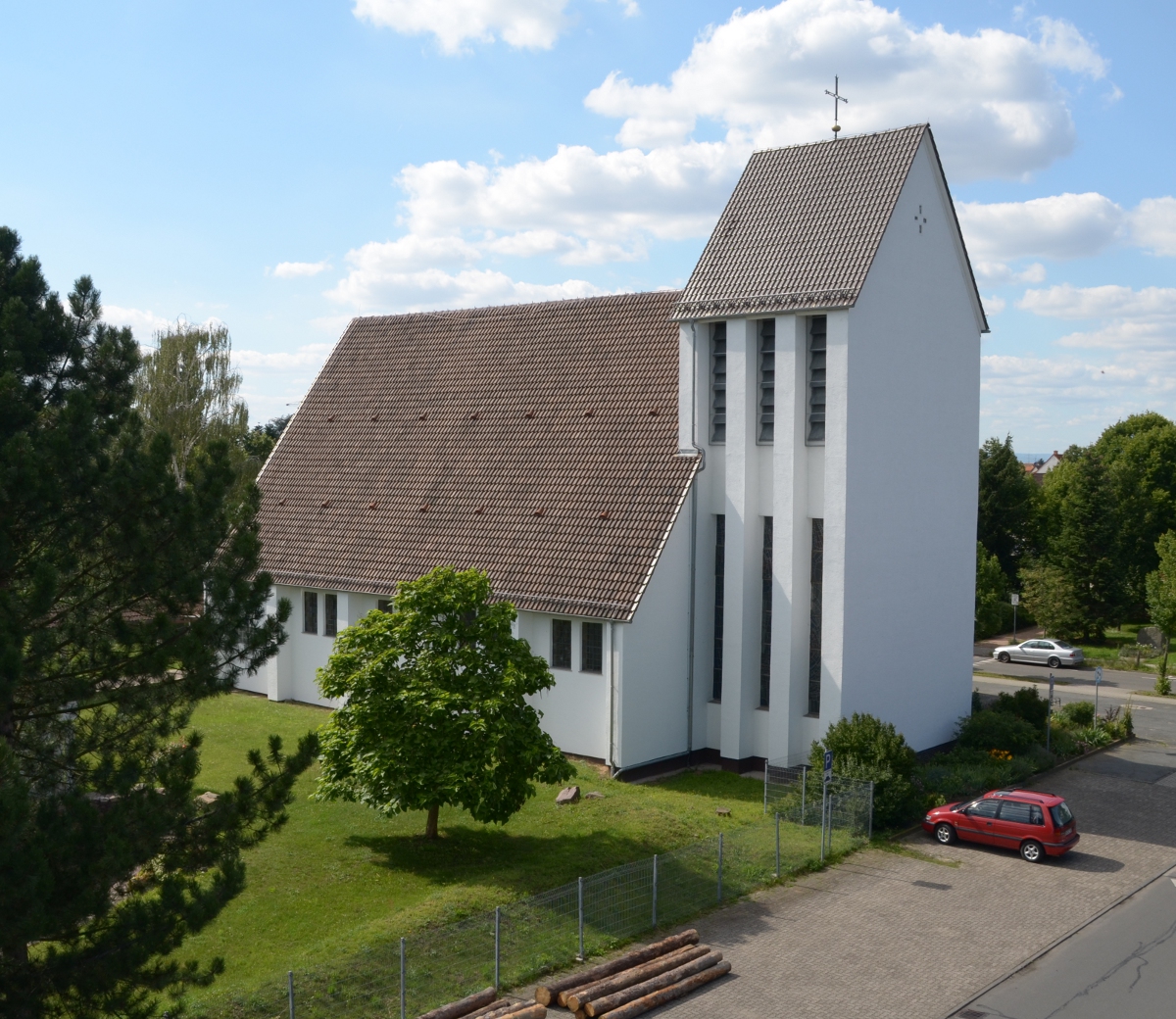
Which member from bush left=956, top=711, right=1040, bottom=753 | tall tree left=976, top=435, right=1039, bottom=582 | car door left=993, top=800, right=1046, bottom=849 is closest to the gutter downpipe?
bush left=956, top=711, right=1040, bottom=753

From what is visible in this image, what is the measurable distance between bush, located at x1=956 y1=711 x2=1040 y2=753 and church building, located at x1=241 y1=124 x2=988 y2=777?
0.79m

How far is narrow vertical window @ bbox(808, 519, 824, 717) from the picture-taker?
25.8 metres

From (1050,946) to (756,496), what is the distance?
39.0 feet

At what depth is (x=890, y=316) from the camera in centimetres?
2627

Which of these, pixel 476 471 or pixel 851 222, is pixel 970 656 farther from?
pixel 476 471

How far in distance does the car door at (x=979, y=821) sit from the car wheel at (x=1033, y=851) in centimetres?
64

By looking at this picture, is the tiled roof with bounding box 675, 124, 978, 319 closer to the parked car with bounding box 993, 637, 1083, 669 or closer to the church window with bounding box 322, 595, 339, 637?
the church window with bounding box 322, 595, 339, 637

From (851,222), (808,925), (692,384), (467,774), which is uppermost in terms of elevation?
(851,222)

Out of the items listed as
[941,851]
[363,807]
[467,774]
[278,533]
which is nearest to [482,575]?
[467,774]

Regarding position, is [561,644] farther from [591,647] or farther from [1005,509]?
[1005,509]

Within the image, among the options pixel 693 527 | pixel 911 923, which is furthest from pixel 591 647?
pixel 911 923

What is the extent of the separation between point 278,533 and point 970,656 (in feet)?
64.2

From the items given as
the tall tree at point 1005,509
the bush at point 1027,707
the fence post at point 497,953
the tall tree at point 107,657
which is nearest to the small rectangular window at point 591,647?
the fence post at point 497,953

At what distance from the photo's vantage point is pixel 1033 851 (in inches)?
842
